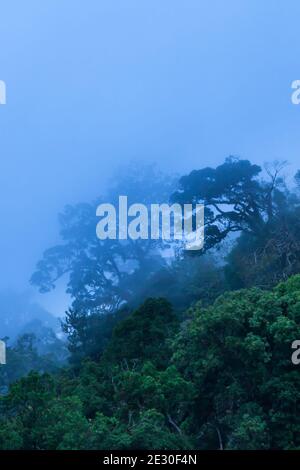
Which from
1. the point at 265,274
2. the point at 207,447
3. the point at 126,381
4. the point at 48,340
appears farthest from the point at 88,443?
the point at 48,340

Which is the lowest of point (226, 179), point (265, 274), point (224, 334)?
point (224, 334)

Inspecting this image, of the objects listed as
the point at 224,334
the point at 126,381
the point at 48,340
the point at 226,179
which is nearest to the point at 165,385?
the point at 126,381

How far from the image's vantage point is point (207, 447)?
39.7 ft

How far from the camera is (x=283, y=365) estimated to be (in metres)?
11.7

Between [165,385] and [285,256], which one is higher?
[285,256]

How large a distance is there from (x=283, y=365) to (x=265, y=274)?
11.7 m

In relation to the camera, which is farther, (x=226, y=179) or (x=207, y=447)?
(x=226, y=179)

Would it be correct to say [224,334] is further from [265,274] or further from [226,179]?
[226,179]

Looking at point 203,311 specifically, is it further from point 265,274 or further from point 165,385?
point 265,274
